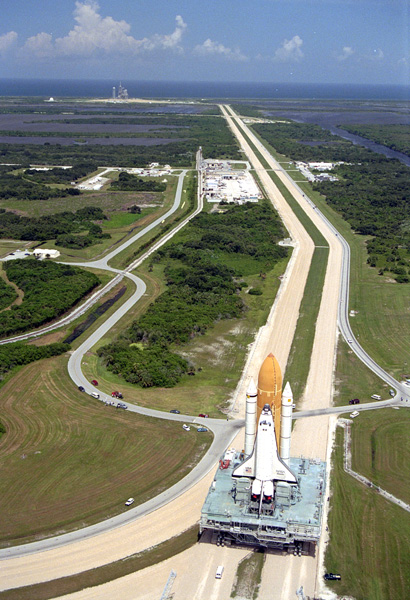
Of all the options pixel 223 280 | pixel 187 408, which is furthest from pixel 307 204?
pixel 187 408

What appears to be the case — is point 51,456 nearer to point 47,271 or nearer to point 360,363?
point 360,363

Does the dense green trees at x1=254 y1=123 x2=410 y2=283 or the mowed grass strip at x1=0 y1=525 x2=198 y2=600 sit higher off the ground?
the dense green trees at x1=254 y1=123 x2=410 y2=283

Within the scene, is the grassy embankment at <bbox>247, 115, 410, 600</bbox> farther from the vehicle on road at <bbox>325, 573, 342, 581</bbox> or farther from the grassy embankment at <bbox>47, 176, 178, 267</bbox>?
the grassy embankment at <bbox>47, 176, 178, 267</bbox>

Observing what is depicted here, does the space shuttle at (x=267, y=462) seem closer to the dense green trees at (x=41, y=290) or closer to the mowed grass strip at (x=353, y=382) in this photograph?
the mowed grass strip at (x=353, y=382)

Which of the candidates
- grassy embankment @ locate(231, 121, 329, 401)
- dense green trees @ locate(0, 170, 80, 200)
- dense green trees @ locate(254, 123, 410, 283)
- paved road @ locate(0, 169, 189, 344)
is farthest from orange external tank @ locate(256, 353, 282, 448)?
dense green trees @ locate(0, 170, 80, 200)

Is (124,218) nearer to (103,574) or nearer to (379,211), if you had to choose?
(379,211)

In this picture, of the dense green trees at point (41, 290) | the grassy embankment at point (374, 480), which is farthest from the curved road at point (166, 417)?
the dense green trees at point (41, 290)
